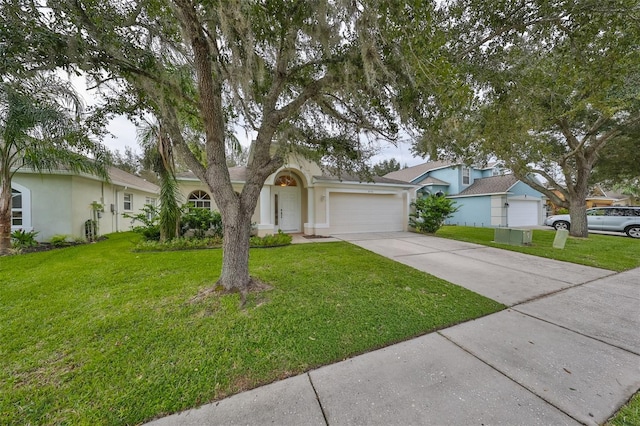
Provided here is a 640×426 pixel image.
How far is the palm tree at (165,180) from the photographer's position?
8.02 m

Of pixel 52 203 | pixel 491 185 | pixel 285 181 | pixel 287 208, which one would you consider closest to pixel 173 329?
pixel 287 208

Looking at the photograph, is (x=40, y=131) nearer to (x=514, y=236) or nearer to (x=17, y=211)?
(x=17, y=211)

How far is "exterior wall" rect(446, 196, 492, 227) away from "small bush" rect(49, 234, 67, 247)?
2069 cm

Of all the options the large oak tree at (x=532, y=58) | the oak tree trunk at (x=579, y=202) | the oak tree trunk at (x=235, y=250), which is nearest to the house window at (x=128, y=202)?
the oak tree trunk at (x=235, y=250)

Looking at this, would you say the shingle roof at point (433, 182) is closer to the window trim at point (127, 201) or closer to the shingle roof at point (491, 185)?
the shingle roof at point (491, 185)

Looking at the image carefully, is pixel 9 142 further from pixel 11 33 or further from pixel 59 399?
pixel 59 399

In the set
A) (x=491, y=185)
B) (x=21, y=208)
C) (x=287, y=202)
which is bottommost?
(x=21, y=208)

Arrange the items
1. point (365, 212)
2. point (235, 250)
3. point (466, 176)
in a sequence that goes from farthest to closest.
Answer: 1. point (466, 176)
2. point (365, 212)
3. point (235, 250)

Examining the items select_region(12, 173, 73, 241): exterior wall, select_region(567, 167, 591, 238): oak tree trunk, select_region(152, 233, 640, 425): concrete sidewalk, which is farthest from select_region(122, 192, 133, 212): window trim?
select_region(567, 167, 591, 238): oak tree trunk

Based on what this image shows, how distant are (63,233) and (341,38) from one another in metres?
11.7

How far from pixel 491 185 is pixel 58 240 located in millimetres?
23647

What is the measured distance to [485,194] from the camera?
16656 mm

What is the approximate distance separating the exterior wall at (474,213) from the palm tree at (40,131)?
63.0ft

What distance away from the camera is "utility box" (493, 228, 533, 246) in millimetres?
8656
